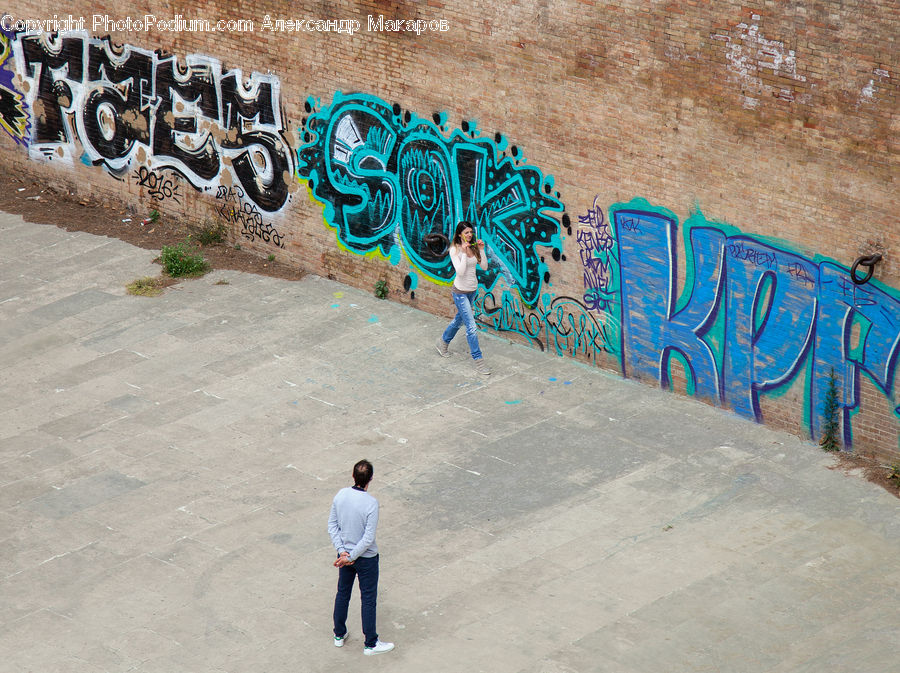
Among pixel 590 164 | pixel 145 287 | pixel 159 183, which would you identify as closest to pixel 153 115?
pixel 159 183

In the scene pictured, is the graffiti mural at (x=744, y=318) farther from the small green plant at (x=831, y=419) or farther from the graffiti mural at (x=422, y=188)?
the graffiti mural at (x=422, y=188)

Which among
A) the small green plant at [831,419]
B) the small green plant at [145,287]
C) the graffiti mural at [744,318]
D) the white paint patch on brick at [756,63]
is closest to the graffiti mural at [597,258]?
the graffiti mural at [744,318]

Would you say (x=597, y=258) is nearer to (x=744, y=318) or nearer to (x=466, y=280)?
(x=466, y=280)

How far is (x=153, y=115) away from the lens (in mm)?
18516

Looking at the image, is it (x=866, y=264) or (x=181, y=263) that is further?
(x=181, y=263)

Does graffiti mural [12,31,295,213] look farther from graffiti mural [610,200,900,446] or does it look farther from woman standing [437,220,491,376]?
graffiti mural [610,200,900,446]

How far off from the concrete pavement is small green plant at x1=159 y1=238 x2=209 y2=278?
91 centimetres

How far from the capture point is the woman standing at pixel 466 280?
14711mm

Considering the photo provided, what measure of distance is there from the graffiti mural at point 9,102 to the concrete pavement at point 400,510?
4.91 m

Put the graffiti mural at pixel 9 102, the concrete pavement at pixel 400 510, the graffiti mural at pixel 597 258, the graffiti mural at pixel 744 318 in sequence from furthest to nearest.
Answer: the graffiti mural at pixel 9 102 → the graffiti mural at pixel 597 258 → the graffiti mural at pixel 744 318 → the concrete pavement at pixel 400 510

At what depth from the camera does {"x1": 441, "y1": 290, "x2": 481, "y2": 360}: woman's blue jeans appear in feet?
48.4

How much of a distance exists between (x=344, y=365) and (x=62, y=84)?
7400 millimetres

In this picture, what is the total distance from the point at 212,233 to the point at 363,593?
30.4ft

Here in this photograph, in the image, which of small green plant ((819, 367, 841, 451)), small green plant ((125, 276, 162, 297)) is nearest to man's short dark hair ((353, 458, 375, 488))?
small green plant ((819, 367, 841, 451))
